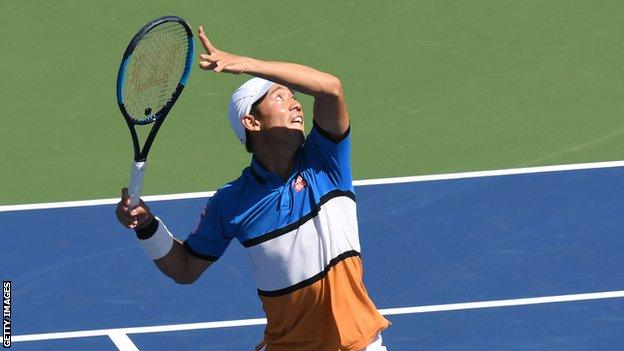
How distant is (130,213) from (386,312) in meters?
3.77

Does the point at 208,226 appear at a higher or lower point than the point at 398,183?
higher

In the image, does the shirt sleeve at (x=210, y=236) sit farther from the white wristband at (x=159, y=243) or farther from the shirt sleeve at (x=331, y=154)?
the shirt sleeve at (x=331, y=154)

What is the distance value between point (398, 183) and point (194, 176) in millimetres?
1710

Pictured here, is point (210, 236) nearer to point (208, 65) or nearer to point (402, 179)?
point (208, 65)

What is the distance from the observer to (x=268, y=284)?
30.1ft

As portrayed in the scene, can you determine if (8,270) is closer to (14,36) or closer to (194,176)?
(194,176)

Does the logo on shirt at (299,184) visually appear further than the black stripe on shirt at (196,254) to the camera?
No

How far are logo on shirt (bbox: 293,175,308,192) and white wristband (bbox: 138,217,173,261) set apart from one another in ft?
2.43

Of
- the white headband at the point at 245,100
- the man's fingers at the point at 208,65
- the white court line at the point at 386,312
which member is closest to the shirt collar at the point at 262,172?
the white headband at the point at 245,100

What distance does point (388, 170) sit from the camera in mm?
14008

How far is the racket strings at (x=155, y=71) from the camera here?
9.15 m

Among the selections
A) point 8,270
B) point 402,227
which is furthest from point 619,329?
point 8,270

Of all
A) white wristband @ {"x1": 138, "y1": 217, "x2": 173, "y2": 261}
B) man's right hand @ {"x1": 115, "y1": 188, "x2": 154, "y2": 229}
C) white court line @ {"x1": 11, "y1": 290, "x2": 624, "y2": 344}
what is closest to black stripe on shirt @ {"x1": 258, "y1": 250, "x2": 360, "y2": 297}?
white wristband @ {"x1": 138, "y1": 217, "x2": 173, "y2": 261}

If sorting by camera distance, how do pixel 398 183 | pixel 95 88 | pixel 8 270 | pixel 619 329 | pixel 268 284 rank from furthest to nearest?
pixel 95 88, pixel 398 183, pixel 8 270, pixel 619 329, pixel 268 284
